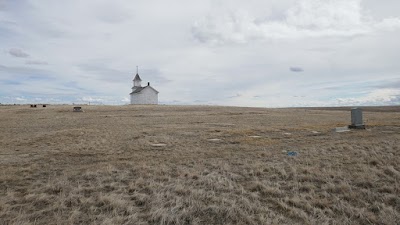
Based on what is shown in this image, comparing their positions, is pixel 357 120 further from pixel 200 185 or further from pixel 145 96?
pixel 145 96

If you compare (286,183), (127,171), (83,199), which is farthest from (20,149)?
(286,183)

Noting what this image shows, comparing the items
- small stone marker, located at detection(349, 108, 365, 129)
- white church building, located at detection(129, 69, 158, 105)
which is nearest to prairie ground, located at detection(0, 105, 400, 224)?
small stone marker, located at detection(349, 108, 365, 129)

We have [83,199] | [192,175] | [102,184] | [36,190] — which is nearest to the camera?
[83,199]

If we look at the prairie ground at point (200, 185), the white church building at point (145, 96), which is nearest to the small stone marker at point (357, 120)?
the prairie ground at point (200, 185)

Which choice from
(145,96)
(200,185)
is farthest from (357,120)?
(145,96)

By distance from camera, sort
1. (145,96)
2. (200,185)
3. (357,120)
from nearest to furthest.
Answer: (200,185) < (357,120) < (145,96)

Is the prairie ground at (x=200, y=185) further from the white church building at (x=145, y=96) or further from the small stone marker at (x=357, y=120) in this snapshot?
the white church building at (x=145, y=96)

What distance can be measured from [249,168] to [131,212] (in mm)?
5336

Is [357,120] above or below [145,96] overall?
below

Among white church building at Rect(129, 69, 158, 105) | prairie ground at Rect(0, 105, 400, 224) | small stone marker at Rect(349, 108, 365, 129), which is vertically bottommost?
prairie ground at Rect(0, 105, 400, 224)

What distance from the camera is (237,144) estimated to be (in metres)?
16.8

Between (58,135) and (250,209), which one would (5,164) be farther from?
(250,209)

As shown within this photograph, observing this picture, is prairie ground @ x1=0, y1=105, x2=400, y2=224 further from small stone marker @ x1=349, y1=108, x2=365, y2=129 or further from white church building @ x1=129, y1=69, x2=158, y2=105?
white church building @ x1=129, y1=69, x2=158, y2=105

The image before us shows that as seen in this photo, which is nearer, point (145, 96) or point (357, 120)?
point (357, 120)
